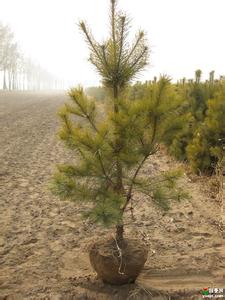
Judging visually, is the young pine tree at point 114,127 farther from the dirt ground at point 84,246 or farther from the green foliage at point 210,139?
the green foliage at point 210,139

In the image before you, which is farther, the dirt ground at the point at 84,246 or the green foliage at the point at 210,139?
the green foliage at the point at 210,139

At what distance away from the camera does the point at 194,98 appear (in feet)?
25.8

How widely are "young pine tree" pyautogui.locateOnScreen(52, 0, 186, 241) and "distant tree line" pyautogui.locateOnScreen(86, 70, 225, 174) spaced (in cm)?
3

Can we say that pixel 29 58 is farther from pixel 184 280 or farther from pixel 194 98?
pixel 184 280

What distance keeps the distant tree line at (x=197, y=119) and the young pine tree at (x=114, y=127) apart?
0.03 meters

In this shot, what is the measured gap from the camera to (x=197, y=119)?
768 centimetres

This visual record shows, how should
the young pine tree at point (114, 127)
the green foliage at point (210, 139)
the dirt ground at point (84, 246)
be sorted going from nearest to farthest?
the young pine tree at point (114, 127), the dirt ground at point (84, 246), the green foliage at point (210, 139)

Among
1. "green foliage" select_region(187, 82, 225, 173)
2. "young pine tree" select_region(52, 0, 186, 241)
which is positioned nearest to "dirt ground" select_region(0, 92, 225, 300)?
"green foliage" select_region(187, 82, 225, 173)

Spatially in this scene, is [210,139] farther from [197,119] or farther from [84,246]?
[84,246]

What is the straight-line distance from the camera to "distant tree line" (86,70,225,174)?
2.91 m

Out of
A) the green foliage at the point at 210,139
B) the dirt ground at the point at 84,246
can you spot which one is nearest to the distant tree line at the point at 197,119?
the green foliage at the point at 210,139

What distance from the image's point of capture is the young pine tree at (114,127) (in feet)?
9.43

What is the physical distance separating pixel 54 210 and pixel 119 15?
3.38 m

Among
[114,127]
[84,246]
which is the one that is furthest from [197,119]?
[114,127]
